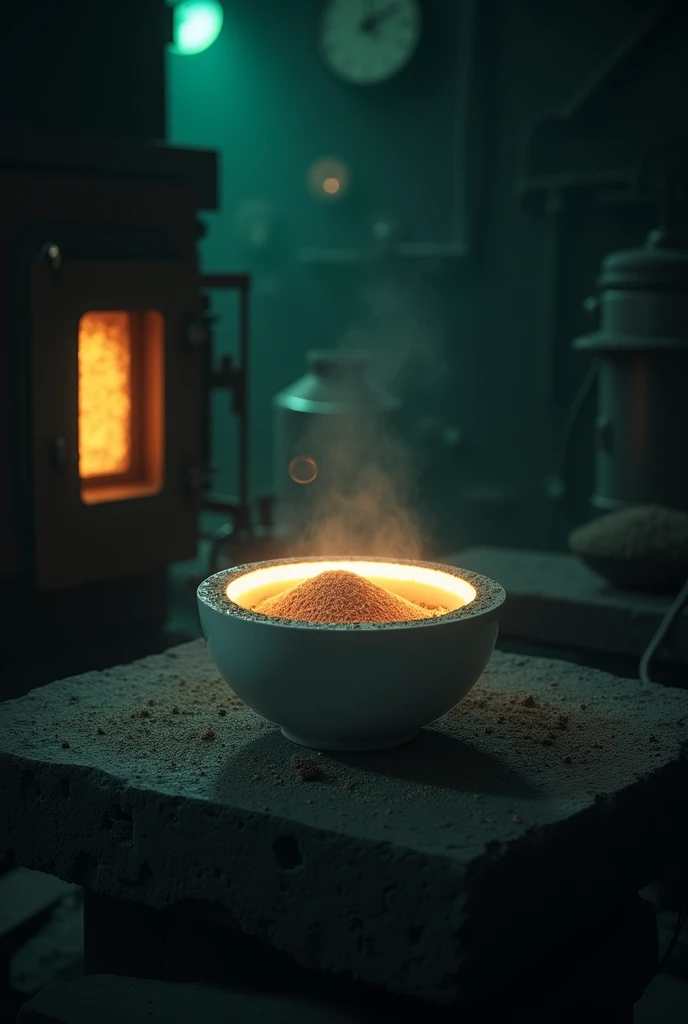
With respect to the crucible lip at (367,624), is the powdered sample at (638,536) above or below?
below

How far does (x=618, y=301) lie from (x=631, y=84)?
1083mm

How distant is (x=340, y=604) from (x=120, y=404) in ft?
4.52

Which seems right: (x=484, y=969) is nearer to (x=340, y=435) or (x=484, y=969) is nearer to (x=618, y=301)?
(x=618, y=301)

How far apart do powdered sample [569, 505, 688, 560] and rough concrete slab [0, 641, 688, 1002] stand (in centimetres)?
71

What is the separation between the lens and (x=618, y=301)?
10.6 feet

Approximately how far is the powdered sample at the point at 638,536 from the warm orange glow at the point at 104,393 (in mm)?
961

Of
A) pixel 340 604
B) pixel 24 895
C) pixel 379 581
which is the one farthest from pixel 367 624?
pixel 24 895

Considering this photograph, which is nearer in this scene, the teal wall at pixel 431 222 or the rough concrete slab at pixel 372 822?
the rough concrete slab at pixel 372 822

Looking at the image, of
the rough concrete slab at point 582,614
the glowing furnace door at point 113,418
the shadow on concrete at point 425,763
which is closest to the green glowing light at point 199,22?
the glowing furnace door at point 113,418

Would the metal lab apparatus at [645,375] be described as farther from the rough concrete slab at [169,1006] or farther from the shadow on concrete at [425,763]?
the rough concrete slab at [169,1006]

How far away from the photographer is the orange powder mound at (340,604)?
4.17ft

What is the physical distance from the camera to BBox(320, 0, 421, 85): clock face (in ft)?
13.9

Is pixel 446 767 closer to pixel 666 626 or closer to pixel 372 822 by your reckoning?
pixel 372 822

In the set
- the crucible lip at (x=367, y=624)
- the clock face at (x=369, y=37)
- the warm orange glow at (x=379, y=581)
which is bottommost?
the warm orange glow at (x=379, y=581)
